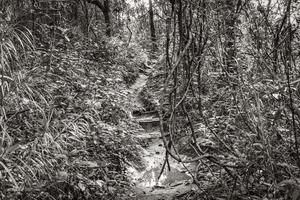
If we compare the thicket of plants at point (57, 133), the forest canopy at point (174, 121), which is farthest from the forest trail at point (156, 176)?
the thicket of plants at point (57, 133)

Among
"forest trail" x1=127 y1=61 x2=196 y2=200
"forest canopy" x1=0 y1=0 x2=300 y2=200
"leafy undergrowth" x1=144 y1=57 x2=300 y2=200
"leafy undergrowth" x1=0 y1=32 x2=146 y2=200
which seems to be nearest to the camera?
"leafy undergrowth" x1=144 y1=57 x2=300 y2=200

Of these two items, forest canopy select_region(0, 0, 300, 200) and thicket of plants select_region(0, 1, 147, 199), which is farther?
thicket of plants select_region(0, 1, 147, 199)

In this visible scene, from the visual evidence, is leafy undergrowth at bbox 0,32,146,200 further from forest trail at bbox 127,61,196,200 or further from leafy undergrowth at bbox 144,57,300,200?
leafy undergrowth at bbox 144,57,300,200

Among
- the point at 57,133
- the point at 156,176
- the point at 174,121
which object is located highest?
the point at 174,121

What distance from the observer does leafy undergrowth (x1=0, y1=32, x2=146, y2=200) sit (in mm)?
2869

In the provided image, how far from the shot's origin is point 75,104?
478 centimetres

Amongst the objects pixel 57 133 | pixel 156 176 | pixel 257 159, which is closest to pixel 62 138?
pixel 57 133

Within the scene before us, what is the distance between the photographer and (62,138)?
368cm

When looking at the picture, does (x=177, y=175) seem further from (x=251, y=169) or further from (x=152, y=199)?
(x=251, y=169)

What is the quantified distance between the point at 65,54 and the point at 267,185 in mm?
5045

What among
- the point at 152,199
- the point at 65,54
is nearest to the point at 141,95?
the point at 65,54

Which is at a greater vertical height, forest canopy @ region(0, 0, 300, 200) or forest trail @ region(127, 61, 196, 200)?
forest canopy @ region(0, 0, 300, 200)

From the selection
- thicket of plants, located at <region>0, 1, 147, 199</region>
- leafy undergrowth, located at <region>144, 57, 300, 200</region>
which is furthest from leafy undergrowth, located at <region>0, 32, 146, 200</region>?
leafy undergrowth, located at <region>144, 57, 300, 200</region>

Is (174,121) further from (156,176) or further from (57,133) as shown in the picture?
(156,176)
